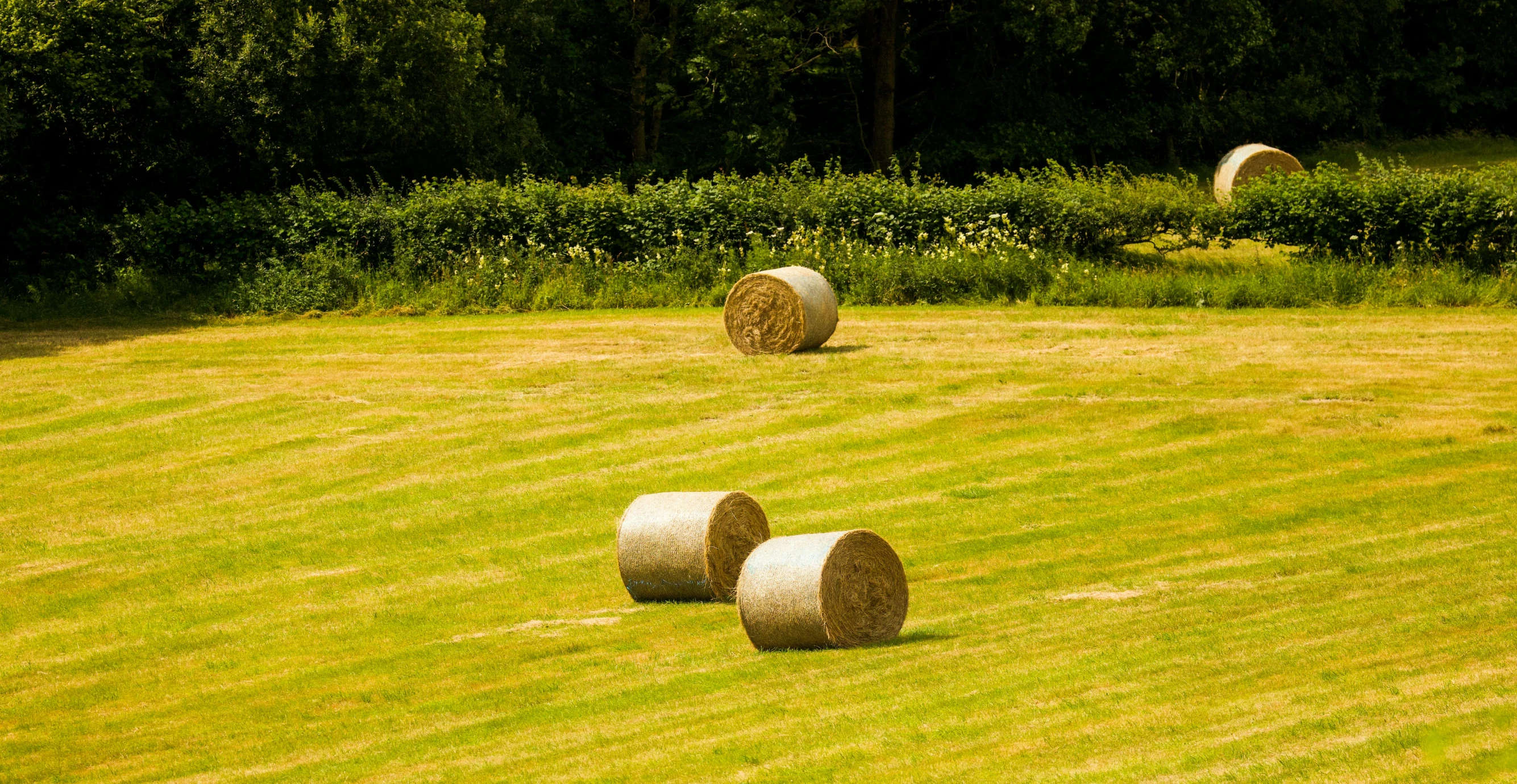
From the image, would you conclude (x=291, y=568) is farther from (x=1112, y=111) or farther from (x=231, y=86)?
(x=1112, y=111)

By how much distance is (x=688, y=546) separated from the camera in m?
14.4

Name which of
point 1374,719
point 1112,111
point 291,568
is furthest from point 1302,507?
point 1112,111

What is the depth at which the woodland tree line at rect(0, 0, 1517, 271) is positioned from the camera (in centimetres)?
3550

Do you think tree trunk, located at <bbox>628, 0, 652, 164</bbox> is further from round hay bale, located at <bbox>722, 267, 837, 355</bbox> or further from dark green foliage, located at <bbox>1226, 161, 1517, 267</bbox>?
round hay bale, located at <bbox>722, 267, 837, 355</bbox>

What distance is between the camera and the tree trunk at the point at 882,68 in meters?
47.3

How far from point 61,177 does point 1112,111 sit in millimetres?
30471

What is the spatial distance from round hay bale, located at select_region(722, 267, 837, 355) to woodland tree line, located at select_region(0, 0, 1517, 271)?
15144mm

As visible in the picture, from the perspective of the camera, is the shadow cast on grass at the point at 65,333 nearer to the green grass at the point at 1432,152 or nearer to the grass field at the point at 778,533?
the grass field at the point at 778,533

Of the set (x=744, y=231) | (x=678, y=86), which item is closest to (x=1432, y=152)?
(x=678, y=86)

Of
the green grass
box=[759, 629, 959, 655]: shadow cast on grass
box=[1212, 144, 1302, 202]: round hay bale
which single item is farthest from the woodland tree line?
box=[759, 629, 959, 655]: shadow cast on grass

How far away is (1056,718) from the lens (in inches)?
382

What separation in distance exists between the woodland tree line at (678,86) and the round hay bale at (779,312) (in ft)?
49.7

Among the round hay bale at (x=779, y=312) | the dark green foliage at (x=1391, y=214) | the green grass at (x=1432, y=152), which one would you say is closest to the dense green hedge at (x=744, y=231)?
the dark green foliage at (x=1391, y=214)

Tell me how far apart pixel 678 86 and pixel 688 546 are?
3844cm
